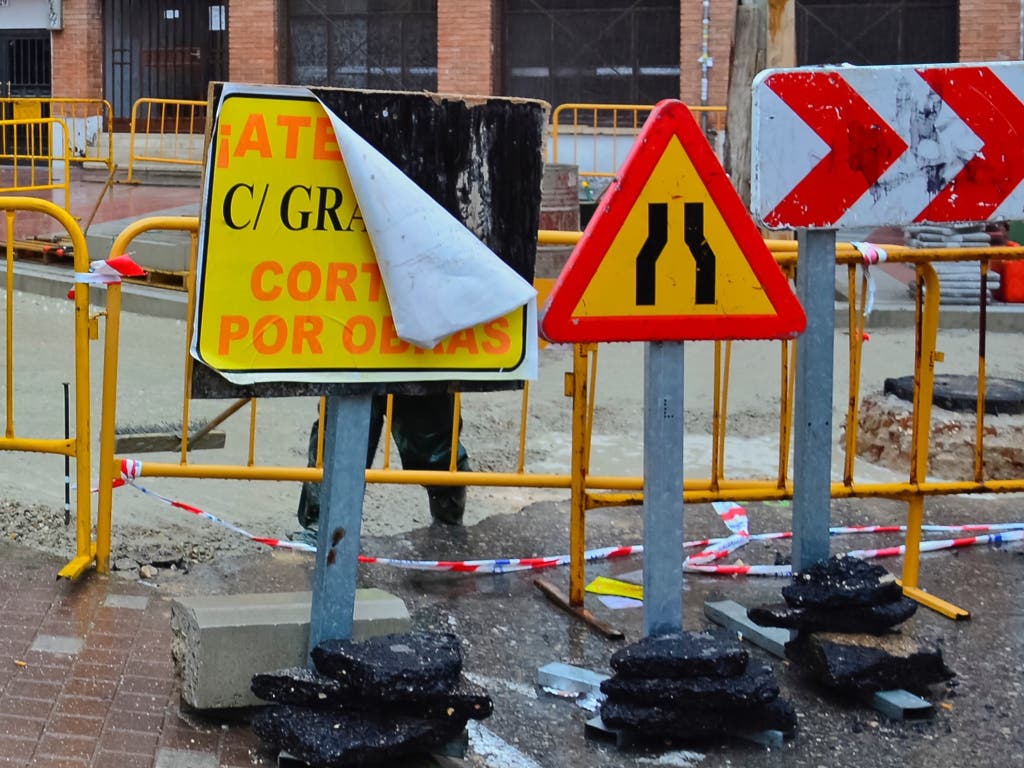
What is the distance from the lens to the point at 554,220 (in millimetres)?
13703

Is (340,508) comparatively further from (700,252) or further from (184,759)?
(700,252)

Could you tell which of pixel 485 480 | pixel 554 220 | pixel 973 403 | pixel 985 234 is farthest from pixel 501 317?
pixel 985 234

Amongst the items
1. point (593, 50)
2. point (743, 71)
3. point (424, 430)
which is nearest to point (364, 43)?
point (593, 50)

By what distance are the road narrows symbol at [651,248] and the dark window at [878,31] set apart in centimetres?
1772

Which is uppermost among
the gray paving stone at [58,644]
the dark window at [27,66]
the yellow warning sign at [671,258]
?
the dark window at [27,66]

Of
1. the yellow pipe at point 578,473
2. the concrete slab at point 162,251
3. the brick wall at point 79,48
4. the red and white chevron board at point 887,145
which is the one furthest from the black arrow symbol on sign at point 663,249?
the brick wall at point 79,48

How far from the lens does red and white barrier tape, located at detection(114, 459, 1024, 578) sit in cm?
574

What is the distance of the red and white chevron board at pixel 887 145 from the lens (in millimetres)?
4594

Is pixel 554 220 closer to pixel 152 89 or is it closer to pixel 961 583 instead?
pixel 961 583

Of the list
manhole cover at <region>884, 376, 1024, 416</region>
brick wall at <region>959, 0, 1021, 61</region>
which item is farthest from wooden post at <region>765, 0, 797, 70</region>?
brick wall at <region>959, 0, 1021, 61</region>

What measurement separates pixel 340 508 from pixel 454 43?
19.8 meters

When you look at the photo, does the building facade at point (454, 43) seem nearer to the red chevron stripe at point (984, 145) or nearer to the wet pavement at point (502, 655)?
the wet pavement at point (502, 655)

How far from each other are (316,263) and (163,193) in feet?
54.5

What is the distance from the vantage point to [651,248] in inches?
164
